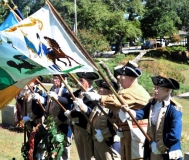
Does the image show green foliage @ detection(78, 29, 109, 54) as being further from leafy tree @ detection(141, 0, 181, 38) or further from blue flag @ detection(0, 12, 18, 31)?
blue flag @ detection(0, 12, 18, 31)

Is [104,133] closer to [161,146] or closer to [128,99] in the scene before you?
[128,99]

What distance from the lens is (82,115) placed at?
7.80 metres

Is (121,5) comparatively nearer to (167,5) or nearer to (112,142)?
(167,5)

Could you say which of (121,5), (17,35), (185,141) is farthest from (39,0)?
(17,35)

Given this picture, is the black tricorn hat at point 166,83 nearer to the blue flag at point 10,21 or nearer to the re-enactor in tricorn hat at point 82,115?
the re-enactor in tricorn hat at point 82,115

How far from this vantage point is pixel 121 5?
52.8m

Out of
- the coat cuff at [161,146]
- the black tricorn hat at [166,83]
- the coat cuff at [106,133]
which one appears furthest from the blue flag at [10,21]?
the coat cuff at [161,146]

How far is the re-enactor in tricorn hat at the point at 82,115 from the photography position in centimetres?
756

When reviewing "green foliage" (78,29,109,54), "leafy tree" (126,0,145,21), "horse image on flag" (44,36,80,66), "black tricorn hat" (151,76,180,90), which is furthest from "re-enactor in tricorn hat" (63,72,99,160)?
"leafy tree" (126,0,145,21)

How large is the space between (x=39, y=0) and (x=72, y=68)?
194ft

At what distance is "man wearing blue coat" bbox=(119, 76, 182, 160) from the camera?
568 cm

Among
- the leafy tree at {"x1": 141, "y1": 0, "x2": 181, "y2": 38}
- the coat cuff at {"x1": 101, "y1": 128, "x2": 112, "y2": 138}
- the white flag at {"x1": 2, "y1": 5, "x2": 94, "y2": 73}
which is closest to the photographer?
the white flag at {"x1": 2, "y1": 5, "x2": 94, "y2": 73}

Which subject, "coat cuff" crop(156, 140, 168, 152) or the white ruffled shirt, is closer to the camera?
"coat cuff" crop(156, 140, 168, 152)

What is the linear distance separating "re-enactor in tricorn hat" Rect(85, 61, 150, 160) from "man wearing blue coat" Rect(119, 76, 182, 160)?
318 millimetres
